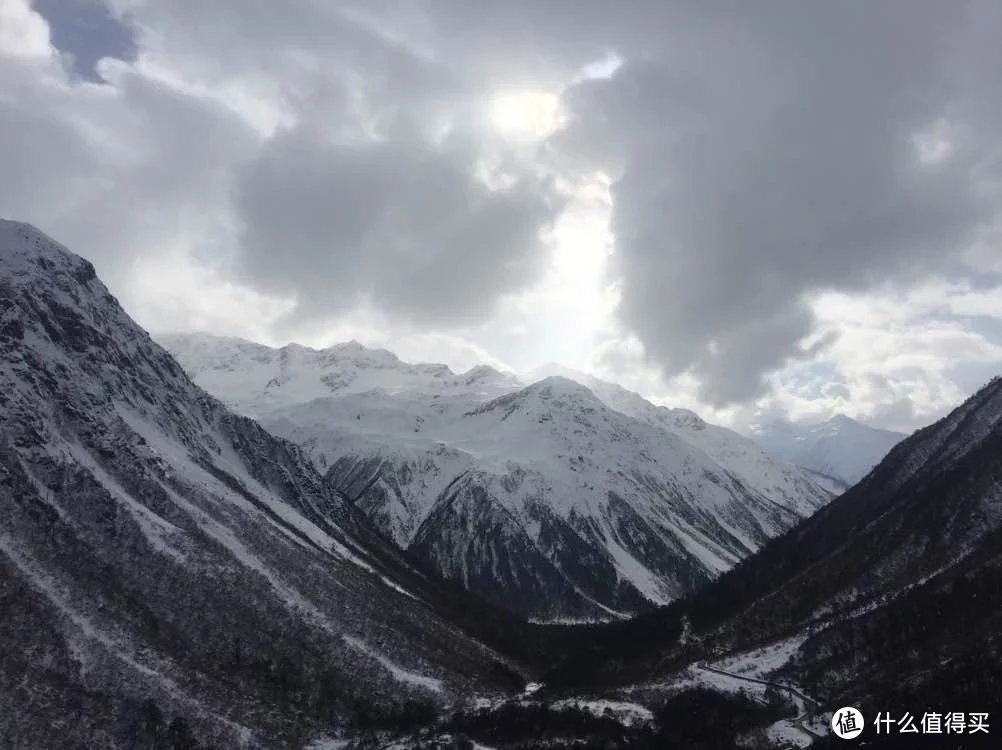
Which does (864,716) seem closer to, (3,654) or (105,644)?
(105,644)

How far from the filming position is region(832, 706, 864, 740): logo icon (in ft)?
591

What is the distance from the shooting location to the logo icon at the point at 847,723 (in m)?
180

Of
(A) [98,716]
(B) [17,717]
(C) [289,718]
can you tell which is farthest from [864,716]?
(B) [17,717]

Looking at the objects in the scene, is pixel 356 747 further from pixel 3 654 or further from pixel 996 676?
pixel 996 676

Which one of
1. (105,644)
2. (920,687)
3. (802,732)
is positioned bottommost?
(105,644)

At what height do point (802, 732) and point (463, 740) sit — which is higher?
point (802, 732)

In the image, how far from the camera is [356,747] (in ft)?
639

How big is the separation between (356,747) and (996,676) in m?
143

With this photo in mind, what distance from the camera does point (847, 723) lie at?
185875 mm

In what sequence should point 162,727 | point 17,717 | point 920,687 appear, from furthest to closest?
point 920,687, point 162,727, point 17,717

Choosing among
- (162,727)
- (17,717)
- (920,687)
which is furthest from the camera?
(920,687)

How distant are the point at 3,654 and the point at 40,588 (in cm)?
2140

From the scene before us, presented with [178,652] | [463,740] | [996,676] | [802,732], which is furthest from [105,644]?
[996,676]

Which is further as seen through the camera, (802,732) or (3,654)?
(802,732)
